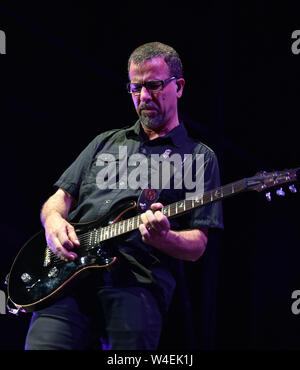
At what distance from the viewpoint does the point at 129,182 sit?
2.36 metres

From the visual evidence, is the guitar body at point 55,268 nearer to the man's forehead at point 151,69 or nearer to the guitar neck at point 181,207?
the guitar neck at point 181,207

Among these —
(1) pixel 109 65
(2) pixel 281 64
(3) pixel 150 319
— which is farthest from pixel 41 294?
(2) pixel 281 64

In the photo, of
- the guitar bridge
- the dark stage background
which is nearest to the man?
the guitar bridge

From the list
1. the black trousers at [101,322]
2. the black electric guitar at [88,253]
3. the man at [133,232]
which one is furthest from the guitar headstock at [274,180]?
the black trousers at [101,322]

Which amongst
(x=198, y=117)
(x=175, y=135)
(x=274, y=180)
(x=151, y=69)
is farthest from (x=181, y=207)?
(x=198, y=117)

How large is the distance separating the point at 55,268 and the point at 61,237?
18 centimetres

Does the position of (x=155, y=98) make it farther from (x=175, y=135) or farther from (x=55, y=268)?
(x=55, y=268)

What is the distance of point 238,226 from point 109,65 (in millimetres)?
2188

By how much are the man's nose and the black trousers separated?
1.05 metres

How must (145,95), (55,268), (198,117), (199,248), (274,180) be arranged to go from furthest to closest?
(198,117) < (145,95) < (55,268) < (199,248) < (274,180)

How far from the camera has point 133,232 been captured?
219cm

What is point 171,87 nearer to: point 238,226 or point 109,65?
point 109,65

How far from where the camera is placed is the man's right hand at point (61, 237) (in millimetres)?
2189

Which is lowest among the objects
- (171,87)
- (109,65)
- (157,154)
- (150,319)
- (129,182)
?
(150,319)
